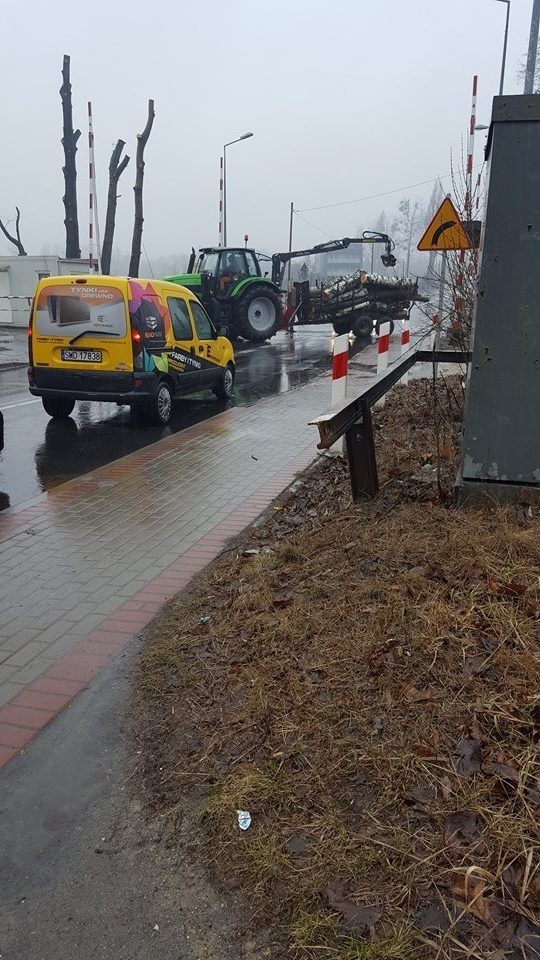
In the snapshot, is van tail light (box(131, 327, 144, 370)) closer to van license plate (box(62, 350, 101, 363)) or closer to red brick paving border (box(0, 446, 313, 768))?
van license plate (box(62, 350, 101, 363))

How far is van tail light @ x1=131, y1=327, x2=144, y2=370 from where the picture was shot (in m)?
9.61

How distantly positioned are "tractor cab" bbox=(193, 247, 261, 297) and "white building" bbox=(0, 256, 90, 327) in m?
5.32

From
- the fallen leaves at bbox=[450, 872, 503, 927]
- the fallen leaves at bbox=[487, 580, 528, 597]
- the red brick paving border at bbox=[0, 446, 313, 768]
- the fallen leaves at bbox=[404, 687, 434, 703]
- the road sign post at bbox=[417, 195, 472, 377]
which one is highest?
the road sign post at bbox=[417, 195, 472, 377]

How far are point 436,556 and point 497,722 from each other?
1228 millimetres

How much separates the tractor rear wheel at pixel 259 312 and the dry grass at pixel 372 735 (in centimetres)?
1872

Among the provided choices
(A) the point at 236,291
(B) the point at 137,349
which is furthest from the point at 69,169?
(B) the point at 137,349

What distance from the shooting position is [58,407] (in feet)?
35.7

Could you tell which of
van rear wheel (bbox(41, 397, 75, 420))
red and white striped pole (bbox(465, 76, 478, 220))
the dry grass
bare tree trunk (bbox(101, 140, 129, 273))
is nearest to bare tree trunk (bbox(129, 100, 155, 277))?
bare tree trunk (bbox(101, 140, 129, 273))

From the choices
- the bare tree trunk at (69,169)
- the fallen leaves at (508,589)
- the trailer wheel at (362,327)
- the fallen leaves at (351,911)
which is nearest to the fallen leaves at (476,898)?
the fallen leaves at (351,911)

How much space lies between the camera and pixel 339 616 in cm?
341

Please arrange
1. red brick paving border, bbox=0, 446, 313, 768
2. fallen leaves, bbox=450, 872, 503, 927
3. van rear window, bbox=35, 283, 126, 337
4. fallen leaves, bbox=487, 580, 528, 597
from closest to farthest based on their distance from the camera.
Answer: fallen leaves, bbox=450, 872, 503, 927 → fallen leaves, bbox=487, 580, 528, 597 → red brick paving border, bbox=0, 446, 313, 768 → van rear window, bbox=35, 283, 126, 337

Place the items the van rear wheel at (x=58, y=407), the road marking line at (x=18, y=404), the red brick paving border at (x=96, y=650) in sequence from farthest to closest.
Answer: the road marking line at (x=18, y=404) → the van rear wheel at (x=58, y=407) → the red brick paving border at (x=96, y=650)

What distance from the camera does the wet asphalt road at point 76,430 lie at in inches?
309

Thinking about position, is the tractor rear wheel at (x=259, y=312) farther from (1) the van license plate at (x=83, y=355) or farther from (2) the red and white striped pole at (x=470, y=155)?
(1) the van license plate at (x=83, y=355)
